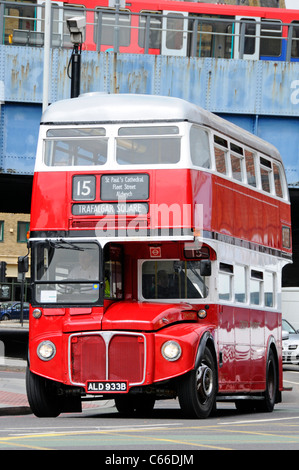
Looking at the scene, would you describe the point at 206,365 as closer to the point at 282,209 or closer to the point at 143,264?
the point at 143,264

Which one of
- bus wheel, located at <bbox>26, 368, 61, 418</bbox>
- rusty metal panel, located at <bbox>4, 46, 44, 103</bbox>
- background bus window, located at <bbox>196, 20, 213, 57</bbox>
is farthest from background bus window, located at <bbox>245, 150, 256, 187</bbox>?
background bus window, located at <bbox>196, 20, 213, 57</bbox>

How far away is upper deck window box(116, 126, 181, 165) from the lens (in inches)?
602

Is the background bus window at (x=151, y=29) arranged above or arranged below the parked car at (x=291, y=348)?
above

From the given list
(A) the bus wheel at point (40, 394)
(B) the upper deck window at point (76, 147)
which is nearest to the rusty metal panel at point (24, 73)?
(B) the upper deck window at point (76, 147)

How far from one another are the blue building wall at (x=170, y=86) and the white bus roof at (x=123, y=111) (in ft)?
48.1

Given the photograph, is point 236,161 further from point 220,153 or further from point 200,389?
point 200,389

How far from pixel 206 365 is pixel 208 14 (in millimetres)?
19415

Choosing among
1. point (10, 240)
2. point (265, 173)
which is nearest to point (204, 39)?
→ point (265, 173)

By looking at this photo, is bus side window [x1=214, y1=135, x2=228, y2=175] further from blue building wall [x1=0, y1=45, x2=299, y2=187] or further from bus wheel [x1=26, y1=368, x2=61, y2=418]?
blue building wall [x1=0, y1=45, x2=299, y2=187]

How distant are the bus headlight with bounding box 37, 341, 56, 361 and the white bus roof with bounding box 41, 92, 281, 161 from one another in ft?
10.3

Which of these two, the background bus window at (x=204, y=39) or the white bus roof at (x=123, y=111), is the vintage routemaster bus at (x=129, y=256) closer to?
the white bus roof at (x=123, y=111)

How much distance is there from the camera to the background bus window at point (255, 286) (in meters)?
18.0

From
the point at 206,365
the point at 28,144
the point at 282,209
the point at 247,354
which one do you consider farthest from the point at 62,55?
the point at 206,365

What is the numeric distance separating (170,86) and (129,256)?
16.0 meters
